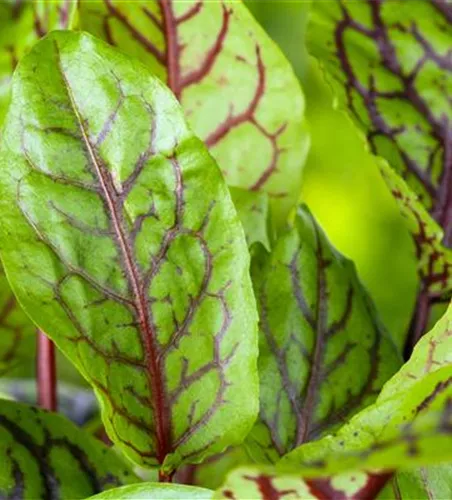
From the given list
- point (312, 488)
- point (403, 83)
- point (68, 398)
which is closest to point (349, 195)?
point (68, 398)

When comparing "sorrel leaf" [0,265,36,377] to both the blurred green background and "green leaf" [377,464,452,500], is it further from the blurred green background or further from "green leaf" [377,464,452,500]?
the blurred green background

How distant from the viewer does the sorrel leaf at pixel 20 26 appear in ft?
1.89

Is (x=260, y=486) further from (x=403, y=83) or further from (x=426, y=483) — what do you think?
(x=403, y=83)

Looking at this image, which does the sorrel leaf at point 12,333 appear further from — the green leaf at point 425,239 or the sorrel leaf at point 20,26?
the green leaf at point 425,239

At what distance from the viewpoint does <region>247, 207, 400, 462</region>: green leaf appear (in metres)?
0.54

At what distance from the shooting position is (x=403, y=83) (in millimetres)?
613

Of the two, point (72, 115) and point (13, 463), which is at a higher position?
point (72, 115)

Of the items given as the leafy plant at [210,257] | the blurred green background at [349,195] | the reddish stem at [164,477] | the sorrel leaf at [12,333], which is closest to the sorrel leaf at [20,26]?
the leafy plant at [210,257]

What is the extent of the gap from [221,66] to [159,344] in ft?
0.65

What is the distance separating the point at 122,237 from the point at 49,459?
12 cm

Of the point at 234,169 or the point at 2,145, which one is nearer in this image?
the point at 2,145

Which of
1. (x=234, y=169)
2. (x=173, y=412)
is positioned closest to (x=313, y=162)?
(x=234, y=169)

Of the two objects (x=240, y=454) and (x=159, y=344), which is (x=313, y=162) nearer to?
(x=240, y=454)

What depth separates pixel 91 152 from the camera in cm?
45
